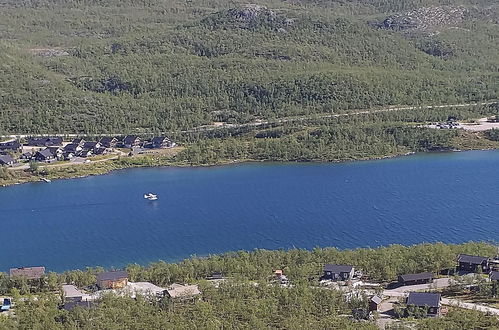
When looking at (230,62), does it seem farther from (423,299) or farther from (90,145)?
(423,299)

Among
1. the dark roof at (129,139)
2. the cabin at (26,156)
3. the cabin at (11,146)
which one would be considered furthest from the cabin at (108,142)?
the cabin at (11,146)

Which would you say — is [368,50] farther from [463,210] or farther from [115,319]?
[115,319]

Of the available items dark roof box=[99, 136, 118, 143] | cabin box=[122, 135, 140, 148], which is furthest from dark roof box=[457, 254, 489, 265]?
dark roof box=[99, 136, 118, 143]

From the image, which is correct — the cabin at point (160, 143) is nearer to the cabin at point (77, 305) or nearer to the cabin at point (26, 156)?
the cabin at point (26, 156)

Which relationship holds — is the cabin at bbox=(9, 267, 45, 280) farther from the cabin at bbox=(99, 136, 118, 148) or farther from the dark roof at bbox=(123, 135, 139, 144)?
the dark roof at bbox=(123, 135, 139, 144)

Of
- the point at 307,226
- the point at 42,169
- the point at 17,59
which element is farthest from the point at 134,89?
the point at 307,226

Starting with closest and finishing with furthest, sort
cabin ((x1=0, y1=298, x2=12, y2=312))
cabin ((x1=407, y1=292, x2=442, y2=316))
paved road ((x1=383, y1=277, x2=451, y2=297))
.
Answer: cabin ((x1=407, y1=292, x2=442, y2=316)) < cabin ((x1=0, y1=298, x2=12, y2=312)) < paved road ((x1=383, y1=277, x2=451, y2=297))

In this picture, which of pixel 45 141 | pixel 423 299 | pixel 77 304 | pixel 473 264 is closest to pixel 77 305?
pixel 77 304
